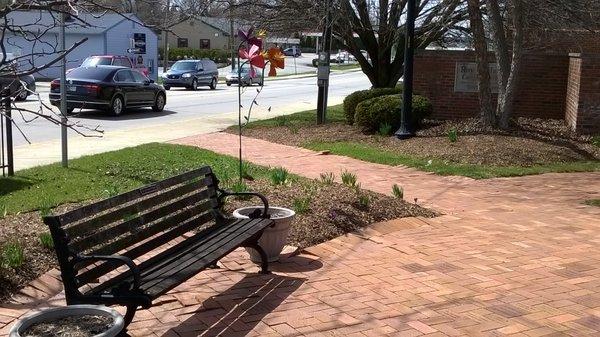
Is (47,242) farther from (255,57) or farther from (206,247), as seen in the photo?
(255,57)

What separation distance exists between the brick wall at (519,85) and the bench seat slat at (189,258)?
12.5 metres

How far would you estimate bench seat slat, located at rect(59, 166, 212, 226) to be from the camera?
172 inches

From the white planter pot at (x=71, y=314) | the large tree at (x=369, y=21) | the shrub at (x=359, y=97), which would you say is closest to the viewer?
the white planter pot at (x=71, y=314)

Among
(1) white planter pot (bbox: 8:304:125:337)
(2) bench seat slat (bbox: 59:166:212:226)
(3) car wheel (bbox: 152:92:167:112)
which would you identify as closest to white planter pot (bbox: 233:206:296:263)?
(2) bench seat slat (bbox: 59:166:212:226)

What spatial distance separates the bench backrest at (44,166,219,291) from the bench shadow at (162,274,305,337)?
1.86ft

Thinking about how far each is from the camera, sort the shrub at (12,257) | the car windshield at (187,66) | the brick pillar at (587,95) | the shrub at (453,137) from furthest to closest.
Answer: the car windshield at (187,66) → the brick pillar at (587,95) → the shrub at (453,137) → the shrub at (12,257)

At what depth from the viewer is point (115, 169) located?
37.1 ft

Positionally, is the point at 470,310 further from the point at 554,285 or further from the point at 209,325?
the point at 209,325

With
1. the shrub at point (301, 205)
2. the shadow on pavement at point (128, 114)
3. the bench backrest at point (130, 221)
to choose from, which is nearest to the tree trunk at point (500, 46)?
the shrub at point (301, 205)

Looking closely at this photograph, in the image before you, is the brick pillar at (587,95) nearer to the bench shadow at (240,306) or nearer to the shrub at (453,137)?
the shrub at (453,137)

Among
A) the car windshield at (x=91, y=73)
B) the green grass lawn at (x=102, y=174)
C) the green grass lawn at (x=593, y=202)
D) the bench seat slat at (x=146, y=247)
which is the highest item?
the car windshield at (x=91, y=73)

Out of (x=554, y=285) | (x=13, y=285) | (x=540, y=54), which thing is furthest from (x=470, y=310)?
(x=540, y=54)

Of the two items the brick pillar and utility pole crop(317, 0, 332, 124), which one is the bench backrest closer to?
the brick pillar

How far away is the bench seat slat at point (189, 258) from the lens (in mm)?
4441
